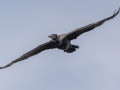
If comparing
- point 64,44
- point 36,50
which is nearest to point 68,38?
point 64,44

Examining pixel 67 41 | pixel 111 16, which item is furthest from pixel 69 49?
pixel 111 16

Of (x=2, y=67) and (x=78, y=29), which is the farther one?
(x=2, y=67)

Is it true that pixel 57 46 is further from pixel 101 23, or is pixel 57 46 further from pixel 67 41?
pixel 101 23

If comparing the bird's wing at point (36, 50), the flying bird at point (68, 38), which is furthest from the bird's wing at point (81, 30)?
the bird's wing at point (36, 50)

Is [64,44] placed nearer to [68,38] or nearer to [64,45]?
[64,45]

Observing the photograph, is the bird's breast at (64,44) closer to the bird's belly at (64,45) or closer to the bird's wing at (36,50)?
the bird's belly at (64,45)

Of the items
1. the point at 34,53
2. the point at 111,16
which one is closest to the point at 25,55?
the point at 34,53

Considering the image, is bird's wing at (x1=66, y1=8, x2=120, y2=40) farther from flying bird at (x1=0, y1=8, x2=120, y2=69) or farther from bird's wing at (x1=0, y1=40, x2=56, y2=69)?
bird's wing at (x1=0, y1=40, x2=56, y2=69)

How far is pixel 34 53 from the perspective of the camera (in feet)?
181

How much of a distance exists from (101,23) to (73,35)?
2737mm

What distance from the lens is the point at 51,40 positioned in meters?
53.2

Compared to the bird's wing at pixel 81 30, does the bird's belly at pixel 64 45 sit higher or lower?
lower

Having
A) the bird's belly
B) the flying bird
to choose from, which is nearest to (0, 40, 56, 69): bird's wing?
the flying bird

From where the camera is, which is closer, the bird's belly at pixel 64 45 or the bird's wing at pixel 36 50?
the bird's belly at pixel 64 45
